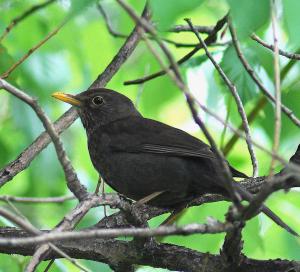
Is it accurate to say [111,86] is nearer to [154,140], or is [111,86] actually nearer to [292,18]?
[154,140]

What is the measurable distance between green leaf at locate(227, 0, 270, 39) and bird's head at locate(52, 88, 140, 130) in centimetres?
313

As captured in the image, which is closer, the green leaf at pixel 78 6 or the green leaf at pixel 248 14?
the green leaf at pixel 248 14

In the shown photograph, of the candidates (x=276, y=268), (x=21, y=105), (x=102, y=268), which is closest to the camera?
(x=276, y=268)

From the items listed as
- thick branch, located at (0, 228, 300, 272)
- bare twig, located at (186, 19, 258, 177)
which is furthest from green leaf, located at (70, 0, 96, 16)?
thick branch, located at (0, 228, 300, 272)

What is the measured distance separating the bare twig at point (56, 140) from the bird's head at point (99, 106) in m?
2.65

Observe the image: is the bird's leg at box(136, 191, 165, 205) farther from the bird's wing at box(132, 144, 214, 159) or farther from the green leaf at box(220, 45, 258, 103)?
the green leaf at box(220, 45, 258, 103)

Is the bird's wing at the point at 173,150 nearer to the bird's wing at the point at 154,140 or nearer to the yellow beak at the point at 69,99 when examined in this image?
the bird's wing at the point at 154,140

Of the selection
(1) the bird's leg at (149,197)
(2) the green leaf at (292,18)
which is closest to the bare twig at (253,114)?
(1) the bird's leg at (149,197)

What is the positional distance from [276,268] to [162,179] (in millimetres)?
1224

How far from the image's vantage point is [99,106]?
19.1 ft

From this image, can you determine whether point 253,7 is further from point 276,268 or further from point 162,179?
point 162,179

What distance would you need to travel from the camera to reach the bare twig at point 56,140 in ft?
8.63

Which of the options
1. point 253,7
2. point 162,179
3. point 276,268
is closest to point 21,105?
point 162,179

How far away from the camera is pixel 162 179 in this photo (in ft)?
15.3
